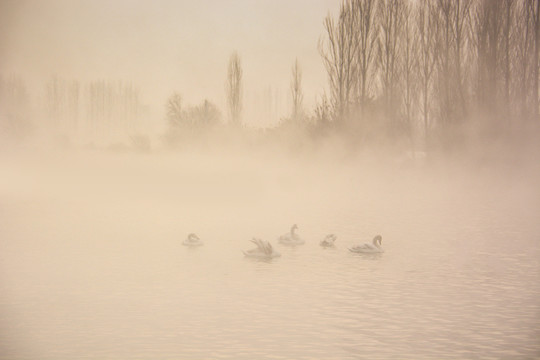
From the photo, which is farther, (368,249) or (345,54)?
(345,54)

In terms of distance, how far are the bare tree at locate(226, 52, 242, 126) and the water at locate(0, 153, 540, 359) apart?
48.1ft

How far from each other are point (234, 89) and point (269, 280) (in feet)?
77.9

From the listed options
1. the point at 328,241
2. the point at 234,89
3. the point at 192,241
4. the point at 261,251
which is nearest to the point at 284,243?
the point at 328,241

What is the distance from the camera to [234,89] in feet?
99.2

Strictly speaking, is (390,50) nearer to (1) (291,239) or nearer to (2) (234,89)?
(2) (234,89)

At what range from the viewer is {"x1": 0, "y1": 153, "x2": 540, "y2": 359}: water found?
5027 millimetres

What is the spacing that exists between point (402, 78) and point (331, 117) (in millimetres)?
2949

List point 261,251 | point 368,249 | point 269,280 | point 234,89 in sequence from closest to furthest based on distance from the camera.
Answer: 1. point 269,280
2. point 261,251
3. point 368,249
4. point 234,89

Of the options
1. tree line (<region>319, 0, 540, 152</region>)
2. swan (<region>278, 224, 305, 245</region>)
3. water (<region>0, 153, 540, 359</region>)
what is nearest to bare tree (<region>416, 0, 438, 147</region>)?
tree line (<region>319, 0, 540, 152</region>)

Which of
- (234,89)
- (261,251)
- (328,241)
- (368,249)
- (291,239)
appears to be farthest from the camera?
(234,89)

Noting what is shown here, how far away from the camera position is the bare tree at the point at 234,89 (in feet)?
99.3

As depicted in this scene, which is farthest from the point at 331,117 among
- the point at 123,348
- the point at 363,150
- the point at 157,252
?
the point at 123,348

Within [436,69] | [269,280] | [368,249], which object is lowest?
[269,280]

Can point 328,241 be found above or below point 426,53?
below
